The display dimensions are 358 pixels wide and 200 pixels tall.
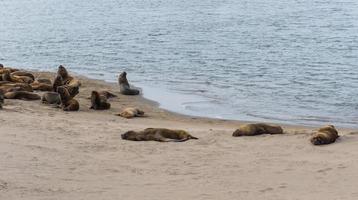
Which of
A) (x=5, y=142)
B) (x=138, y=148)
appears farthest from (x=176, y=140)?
(x=5, y=142)

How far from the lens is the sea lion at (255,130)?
11.6 meters

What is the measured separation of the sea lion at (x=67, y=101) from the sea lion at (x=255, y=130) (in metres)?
4.50

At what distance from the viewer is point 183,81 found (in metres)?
19.2

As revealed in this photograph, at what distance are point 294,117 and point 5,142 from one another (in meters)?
7.25

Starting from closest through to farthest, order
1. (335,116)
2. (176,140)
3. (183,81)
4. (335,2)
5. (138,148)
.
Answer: (138,148) → (176,140) → (335,116) → (183,81) → (335,2)

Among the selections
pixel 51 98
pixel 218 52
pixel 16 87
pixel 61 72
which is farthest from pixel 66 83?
pixel 218 52

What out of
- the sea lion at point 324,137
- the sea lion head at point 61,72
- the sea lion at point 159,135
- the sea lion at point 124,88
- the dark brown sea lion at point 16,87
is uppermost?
the sea lion head at point 61,72

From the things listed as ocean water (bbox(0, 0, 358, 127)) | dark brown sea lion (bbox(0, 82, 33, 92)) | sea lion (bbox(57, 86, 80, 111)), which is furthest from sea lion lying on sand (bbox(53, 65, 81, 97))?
ocean water (bbox(0, 0, 358, 127))

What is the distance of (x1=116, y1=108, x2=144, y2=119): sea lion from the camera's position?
1404 cm

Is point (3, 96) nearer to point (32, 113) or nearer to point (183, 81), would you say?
point (32, 113)

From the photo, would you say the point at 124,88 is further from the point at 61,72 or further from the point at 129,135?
the point at 129,135

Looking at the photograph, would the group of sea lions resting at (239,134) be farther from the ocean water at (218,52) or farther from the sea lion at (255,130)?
the ocean water at (218,52)

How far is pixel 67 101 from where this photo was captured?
1467cm

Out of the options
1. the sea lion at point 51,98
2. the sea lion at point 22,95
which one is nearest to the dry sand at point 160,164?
the sea lion at point 51,98
